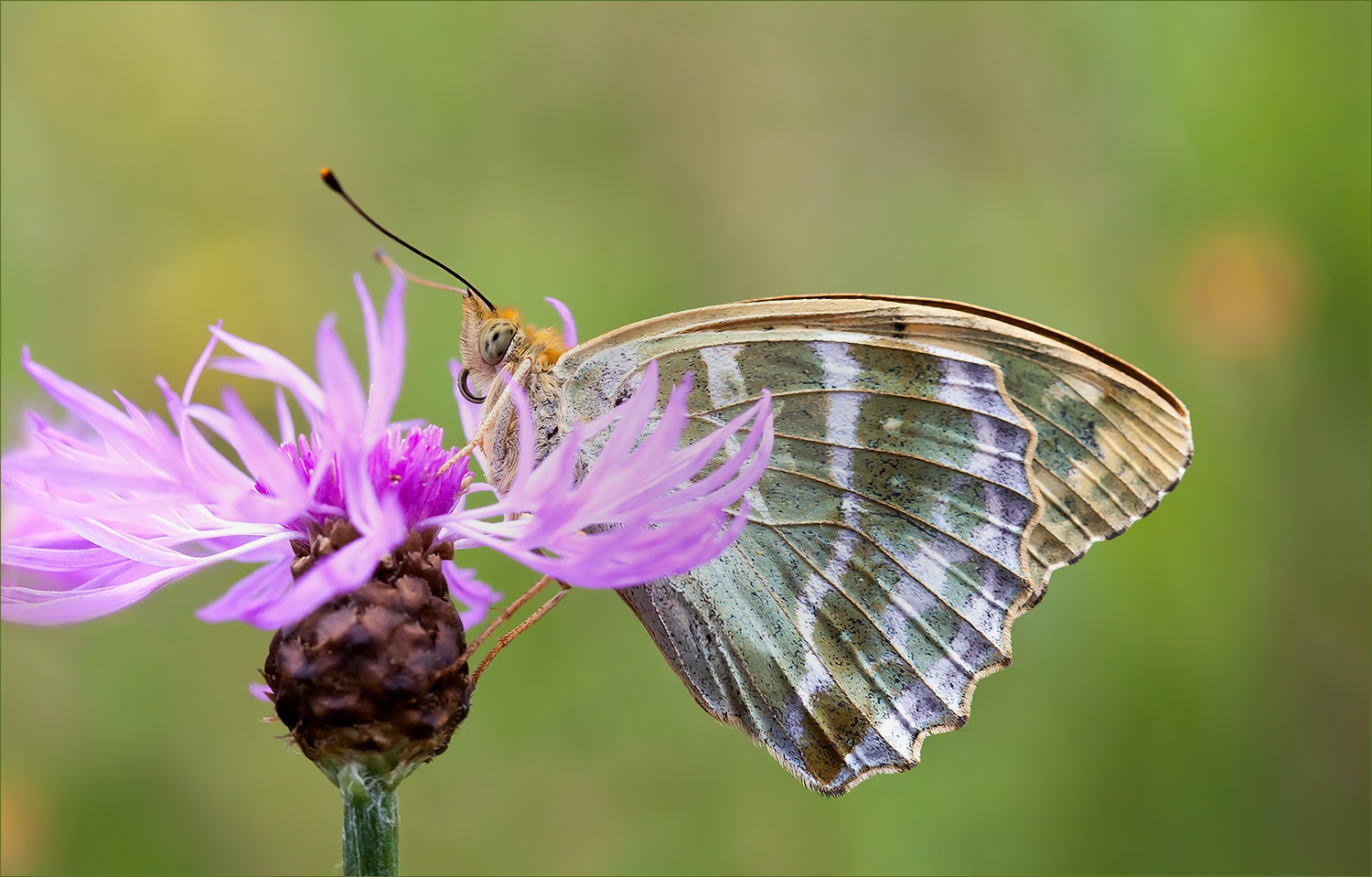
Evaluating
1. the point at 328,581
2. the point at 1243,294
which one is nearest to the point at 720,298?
the point at 1243,294

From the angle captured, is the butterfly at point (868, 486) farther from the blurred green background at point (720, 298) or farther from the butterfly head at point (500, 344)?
the blurred green background at point (720, 298)

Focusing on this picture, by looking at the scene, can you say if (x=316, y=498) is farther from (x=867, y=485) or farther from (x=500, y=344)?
(x=867, y=485)

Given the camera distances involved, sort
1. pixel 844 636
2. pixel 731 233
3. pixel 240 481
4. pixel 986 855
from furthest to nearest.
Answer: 1. pixel 731 233
2. pixel 986 855
3. pixel 844 636
4. pixel 240 481

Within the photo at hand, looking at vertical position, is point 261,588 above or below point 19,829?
above

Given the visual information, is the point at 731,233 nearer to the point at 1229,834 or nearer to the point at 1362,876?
the point at 1229,834

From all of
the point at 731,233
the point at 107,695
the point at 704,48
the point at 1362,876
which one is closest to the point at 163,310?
the point at 107,695

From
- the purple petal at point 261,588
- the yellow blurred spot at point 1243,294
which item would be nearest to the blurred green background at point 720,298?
the yellow blurred spot at point 1243,294

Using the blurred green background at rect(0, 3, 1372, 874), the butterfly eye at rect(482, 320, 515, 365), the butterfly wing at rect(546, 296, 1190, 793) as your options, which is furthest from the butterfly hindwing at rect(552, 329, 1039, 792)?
the blurred green background at rect(0, 3, 1372, 874)
